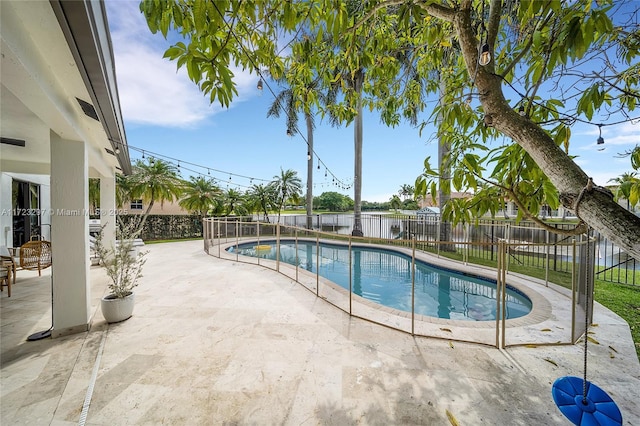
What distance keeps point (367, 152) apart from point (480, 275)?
10.7 m

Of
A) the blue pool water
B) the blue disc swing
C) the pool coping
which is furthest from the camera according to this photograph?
the blue pool water

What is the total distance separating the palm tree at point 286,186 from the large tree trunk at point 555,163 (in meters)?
16.9

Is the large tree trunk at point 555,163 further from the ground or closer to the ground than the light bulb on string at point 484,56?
closer to the ground

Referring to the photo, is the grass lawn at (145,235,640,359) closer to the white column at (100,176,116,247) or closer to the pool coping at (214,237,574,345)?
the pool coping at (214,237,574,345)

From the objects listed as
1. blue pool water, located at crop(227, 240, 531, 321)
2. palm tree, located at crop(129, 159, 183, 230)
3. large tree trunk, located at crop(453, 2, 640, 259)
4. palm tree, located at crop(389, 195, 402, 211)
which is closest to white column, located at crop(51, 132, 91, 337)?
blue pool water, located at crop(227, 240, 531, 321)

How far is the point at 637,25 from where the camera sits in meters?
1.84

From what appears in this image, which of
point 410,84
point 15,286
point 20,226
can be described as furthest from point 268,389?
point 20,226

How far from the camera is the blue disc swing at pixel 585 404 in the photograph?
155 centimetres

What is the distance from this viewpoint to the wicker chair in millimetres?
5129

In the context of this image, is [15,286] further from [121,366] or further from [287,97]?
[287,97]

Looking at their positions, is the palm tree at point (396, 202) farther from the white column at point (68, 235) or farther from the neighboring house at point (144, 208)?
the white column at point (68, 235)

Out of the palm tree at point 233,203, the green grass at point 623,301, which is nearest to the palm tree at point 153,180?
the palm tree at point 233,203

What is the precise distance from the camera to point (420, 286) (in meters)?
7.09

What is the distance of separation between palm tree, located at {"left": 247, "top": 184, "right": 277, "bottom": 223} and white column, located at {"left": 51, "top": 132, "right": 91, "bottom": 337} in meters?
14.9
